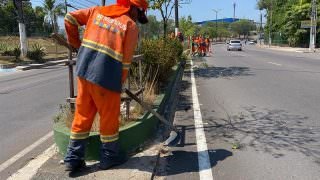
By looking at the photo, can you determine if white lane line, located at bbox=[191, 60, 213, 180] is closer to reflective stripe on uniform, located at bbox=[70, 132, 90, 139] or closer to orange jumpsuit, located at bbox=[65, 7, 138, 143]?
orange jumpsuit, located at bbox=[65, 7, 138, 143]

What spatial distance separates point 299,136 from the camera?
6910 millimetres

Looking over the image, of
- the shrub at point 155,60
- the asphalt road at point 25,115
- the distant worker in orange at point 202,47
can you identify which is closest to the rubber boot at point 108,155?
the asphalt road at point 25,115

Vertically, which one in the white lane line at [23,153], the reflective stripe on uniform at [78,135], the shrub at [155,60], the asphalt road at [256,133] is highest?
the shrub at [155,60]

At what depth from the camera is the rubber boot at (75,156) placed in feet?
16.0

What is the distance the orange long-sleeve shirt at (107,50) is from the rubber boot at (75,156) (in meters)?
0.75

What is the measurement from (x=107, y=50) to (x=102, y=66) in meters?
0.18

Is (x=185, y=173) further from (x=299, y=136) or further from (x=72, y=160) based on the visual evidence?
(x=299, y=136)

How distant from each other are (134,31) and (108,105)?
840mm

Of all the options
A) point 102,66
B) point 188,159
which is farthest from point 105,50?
point 188,159

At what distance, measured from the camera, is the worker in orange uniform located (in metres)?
4.70

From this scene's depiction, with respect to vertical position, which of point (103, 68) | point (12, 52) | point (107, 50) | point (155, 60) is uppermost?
point (107, 50)

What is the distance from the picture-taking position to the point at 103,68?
4.68 meters

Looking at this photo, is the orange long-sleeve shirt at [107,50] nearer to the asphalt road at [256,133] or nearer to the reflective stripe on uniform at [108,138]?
the reflective stripe on uniform at [108,138]

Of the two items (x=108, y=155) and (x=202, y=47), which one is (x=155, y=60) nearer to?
(x=108, y=155)
